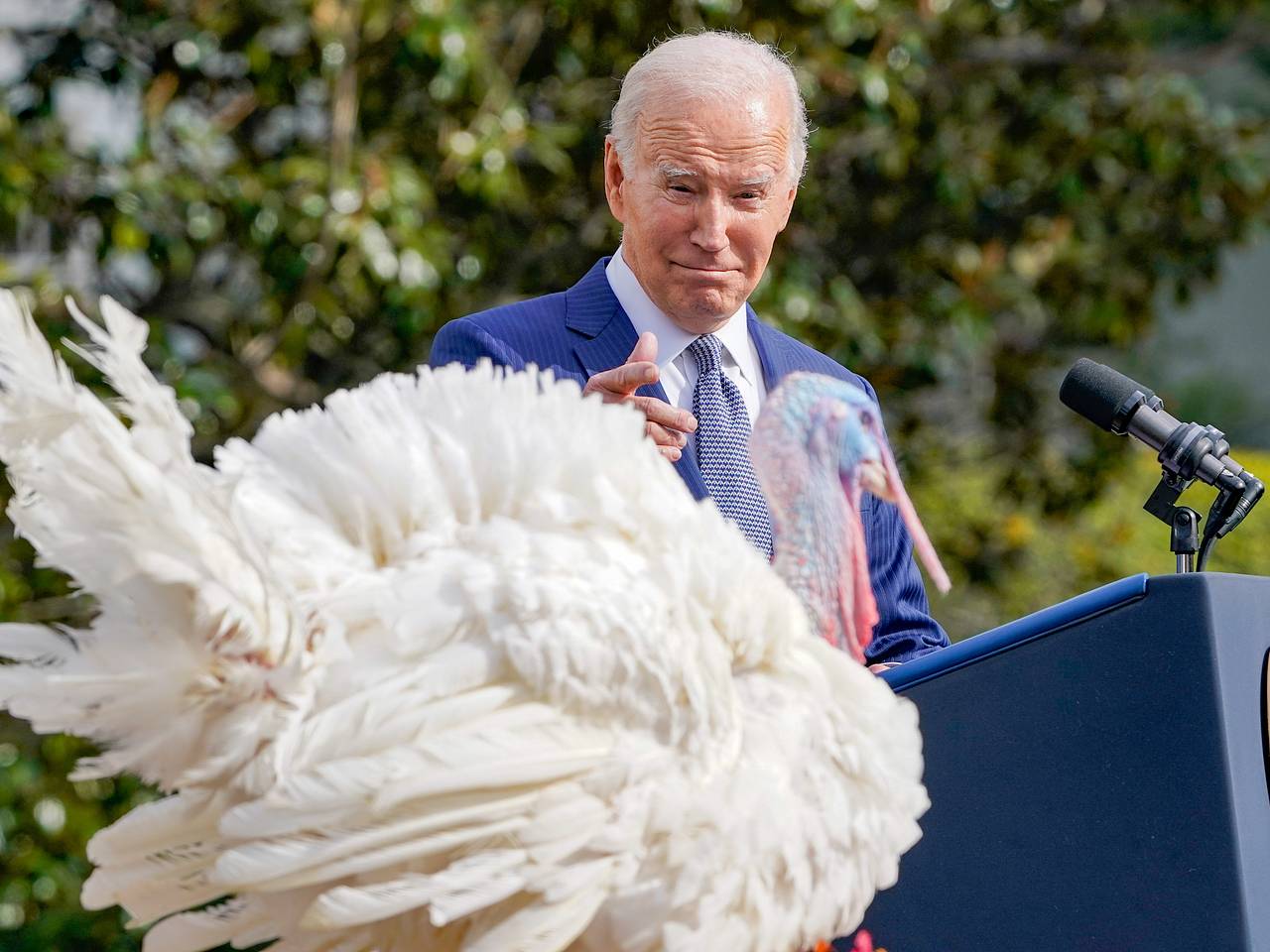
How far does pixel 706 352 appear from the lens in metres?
2.45

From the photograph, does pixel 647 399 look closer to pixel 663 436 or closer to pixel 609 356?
pixel 663 436

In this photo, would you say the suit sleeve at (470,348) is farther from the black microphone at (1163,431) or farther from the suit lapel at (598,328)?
the black microphone at (1163,431)

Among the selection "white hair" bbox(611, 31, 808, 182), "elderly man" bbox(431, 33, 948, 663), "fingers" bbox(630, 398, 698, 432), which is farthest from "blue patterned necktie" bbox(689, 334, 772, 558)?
"white hair" bbox(611, 31, 808, 182)

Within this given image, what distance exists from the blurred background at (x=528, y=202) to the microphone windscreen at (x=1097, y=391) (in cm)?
222

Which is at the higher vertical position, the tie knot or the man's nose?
the man's nose

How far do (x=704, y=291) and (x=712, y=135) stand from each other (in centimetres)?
22

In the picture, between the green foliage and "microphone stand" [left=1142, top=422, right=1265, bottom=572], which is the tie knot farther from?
the green foliage

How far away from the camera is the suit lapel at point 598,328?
247 centimetres

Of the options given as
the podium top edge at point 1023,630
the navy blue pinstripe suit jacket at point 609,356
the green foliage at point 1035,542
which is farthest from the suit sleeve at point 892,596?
the green foliage at point 1035,542

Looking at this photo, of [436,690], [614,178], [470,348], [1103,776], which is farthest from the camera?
[614,178]

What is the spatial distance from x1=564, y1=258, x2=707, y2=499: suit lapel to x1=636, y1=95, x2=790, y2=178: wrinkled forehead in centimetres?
25

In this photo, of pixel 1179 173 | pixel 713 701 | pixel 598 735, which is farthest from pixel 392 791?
pixel 1179 173

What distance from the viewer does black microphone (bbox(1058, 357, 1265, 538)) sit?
203 centimetres

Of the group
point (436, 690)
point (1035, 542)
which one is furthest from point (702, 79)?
point (1035, 542)
